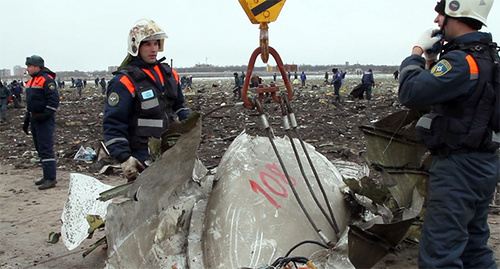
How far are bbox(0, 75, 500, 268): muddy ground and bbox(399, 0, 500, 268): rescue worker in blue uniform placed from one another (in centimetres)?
91

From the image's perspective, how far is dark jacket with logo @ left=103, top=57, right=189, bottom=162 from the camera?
9.80ft

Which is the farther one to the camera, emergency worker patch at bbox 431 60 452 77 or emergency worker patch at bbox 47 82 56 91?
emergency worker patch at bbox 47 82 56 91

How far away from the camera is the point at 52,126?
566 cm

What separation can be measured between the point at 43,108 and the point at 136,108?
3.02 metres

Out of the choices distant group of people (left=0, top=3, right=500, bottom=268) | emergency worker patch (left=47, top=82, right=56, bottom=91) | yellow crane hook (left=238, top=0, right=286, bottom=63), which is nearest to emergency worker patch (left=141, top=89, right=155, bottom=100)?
yellow crane hook (left=238, top=0, right=286, bottom=63)

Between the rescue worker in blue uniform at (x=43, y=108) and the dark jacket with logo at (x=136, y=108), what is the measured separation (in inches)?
113

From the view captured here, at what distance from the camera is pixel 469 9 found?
88.7 inches

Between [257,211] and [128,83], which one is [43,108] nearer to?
[128,83]

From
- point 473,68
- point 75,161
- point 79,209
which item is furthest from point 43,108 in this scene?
point 473,68

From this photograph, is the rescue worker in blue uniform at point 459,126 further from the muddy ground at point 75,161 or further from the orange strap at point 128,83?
the orange strap at point 128,83

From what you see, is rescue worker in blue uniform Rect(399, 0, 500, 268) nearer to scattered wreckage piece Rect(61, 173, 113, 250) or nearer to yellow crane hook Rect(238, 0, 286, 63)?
yellow crane hook Rect(238, 0, 286, 63)

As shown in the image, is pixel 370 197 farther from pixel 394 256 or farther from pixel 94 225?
pixel 94 225

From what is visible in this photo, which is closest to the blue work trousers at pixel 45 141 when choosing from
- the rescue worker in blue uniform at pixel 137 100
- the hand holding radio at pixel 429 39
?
the rescue worker in blue uniform at pixel 137 100

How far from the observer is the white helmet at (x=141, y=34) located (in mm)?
3057
